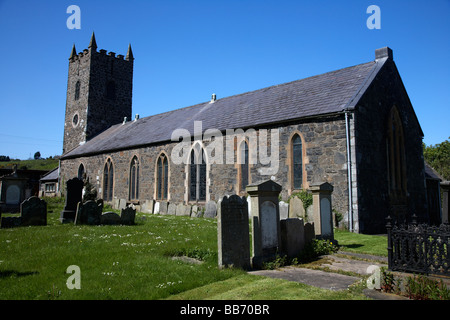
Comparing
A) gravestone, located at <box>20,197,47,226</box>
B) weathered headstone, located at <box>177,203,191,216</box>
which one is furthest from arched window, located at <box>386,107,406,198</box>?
gravestone, located at <box>20,197,47,226</box>

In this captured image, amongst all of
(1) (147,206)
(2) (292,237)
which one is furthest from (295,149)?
(1) (147,206)

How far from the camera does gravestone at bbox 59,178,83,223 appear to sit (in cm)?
1409

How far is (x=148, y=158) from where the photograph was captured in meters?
23.3

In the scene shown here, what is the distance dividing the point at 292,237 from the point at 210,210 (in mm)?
9615

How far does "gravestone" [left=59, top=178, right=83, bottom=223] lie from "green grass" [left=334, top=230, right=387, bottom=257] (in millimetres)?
10918

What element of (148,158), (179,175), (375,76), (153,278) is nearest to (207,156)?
(179,175)

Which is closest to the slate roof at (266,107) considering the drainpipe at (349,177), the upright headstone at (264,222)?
the drainpipe at (349,177)

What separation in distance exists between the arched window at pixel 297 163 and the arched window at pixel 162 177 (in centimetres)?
940

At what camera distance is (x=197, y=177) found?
20.4 m

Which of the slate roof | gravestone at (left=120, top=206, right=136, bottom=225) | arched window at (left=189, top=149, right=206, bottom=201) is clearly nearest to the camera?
gravestone at (left=120, top=206, right=136, bottom=225)

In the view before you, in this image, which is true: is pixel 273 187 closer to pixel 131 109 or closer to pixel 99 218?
pixel 99 218

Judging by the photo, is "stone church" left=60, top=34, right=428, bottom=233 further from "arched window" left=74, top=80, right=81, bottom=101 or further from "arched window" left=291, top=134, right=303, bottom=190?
"arched window" left=74, top=80, right=81, bottom=101
